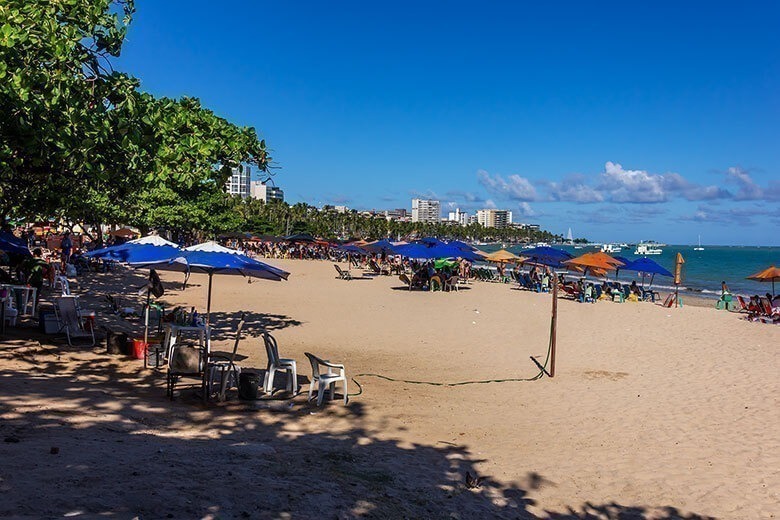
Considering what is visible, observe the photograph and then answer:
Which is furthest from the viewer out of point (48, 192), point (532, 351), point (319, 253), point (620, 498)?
point (319, 253)

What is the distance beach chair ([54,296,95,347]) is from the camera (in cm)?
902

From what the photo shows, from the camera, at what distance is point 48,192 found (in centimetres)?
1003

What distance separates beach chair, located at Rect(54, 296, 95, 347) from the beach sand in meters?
0.37

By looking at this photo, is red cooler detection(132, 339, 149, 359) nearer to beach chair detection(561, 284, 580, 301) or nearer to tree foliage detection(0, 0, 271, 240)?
tree foliage detection(0, 0, 271, 240)

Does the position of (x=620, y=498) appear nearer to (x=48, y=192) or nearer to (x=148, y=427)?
(x=148, y=427)

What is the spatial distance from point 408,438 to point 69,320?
6055 millimetres

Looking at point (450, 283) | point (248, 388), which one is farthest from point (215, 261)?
point (450, 283)

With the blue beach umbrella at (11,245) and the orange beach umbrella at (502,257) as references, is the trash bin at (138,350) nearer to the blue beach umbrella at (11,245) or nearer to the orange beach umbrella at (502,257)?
the blue beach umbrella at (11,245)

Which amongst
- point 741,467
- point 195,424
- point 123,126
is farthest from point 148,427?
point 741,467

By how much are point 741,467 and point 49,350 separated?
28.6 feet

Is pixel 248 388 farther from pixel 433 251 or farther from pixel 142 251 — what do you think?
pixel 433 251

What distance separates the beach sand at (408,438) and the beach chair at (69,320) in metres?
0.37

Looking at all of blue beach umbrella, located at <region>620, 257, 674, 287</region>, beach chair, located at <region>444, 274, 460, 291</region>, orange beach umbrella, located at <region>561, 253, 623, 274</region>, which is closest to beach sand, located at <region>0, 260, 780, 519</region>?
orange beach umbrella, located at <region>561, 253, 623, 274</region>

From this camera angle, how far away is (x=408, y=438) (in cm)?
611
